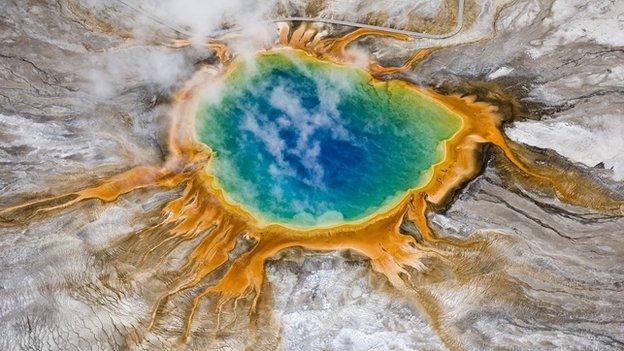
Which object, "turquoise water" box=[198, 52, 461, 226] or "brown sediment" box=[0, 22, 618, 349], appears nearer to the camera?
"brown sediment" box=[0, 22, 618, 349]

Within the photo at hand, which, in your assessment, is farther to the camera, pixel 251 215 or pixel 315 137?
pixel 315 137

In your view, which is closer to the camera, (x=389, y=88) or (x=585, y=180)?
(x=585, y=180)

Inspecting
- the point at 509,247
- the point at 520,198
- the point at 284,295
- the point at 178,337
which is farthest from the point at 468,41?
the point at 178,337

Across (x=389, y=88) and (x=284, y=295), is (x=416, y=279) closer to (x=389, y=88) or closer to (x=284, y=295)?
(x=284, y=295)

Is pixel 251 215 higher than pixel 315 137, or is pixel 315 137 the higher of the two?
pixel 315 137
